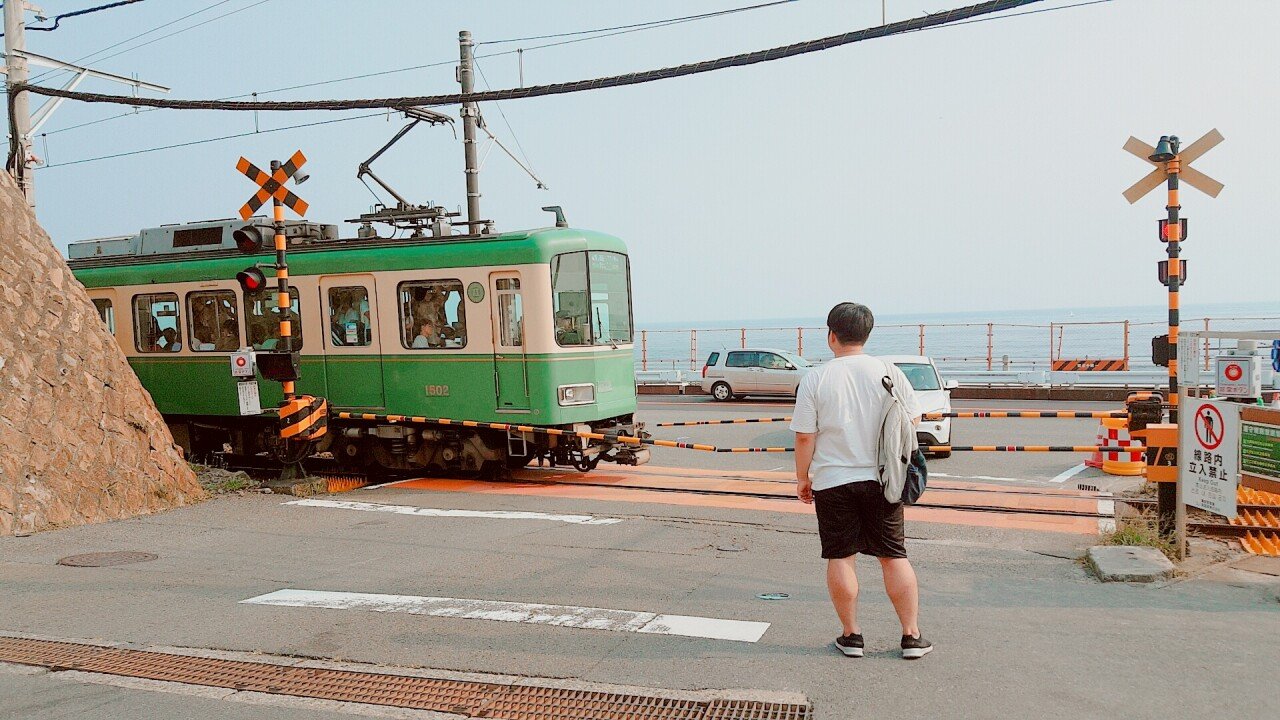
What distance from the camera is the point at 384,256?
12461 mm

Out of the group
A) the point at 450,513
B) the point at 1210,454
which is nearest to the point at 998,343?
the point at 450,513

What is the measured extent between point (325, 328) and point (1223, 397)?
10257 millimetres

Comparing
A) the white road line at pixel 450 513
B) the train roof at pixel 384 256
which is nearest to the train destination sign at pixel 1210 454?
the white road line at pixel 450 513

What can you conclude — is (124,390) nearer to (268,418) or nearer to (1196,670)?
(268,418)

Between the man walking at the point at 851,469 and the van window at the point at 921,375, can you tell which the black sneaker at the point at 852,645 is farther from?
the van window at the point at 921,375

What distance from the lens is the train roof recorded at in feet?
38.7

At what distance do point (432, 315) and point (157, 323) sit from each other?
5002mm

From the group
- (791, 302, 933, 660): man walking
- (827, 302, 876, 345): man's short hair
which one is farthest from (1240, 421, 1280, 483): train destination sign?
(827, 302, 876, 345): man's short hair

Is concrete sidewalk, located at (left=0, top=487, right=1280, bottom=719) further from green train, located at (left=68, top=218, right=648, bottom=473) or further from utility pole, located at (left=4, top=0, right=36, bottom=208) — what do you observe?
utility pole, located at (left=4, top=0, right=36, bottom=208)

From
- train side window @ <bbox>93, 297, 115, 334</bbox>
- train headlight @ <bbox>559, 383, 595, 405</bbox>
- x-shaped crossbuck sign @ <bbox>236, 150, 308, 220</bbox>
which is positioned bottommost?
train headlight @ <bbox>559, 383, 595, 405</bbox>

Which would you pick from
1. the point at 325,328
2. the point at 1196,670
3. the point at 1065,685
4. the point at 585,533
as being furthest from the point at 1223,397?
the point at 325,328

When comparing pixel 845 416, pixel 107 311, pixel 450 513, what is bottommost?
pixel 450 513

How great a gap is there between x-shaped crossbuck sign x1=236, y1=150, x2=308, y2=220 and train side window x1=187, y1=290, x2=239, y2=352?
2.42 m

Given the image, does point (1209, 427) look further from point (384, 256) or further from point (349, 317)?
point (349, 317)
